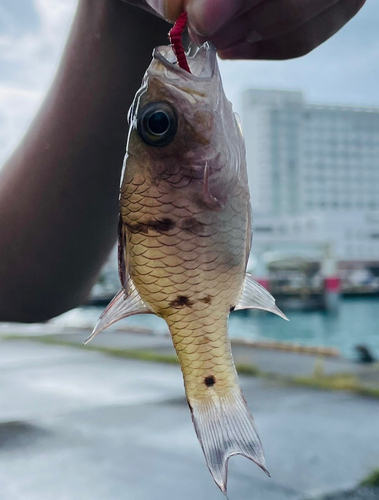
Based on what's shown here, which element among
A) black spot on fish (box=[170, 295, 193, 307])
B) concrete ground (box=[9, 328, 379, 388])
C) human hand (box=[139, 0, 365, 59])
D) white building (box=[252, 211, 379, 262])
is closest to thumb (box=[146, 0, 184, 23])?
human hand (box=[139, 0, 365, 59])

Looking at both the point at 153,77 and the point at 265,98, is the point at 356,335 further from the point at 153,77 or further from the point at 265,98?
the point at 153,77

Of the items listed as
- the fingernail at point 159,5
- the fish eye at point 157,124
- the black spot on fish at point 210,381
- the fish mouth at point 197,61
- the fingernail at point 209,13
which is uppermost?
the fingernail at point 159,5

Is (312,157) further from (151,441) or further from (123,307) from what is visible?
(123,307)

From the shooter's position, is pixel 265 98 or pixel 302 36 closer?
pixel 302 36

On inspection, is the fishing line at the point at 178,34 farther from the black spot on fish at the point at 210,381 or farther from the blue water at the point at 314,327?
the blue water at the point at 314,327

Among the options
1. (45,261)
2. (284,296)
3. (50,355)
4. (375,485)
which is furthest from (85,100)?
(284,296)

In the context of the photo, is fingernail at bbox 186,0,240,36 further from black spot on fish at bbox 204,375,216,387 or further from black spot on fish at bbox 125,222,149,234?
black spot on fish at bbox 204,375,216,387

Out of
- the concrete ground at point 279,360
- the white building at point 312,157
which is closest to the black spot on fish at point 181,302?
the concrete ground at point 279,360
